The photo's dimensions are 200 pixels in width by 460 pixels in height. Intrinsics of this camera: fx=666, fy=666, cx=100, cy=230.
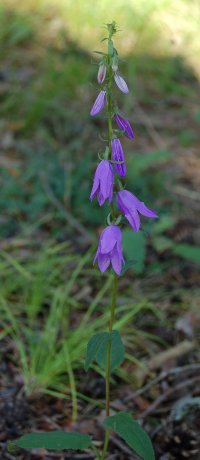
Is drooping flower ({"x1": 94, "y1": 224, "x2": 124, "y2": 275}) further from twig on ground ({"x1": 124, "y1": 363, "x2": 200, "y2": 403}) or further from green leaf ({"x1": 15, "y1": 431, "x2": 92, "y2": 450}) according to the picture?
twig on ground ({"x1": 124, "y1": 363, "x2": 200, "y2": 403})

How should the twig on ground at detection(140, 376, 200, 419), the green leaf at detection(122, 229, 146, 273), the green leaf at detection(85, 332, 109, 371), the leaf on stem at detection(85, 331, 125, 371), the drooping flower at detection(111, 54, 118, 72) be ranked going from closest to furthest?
the drooping flower at detection(111, 54, 118, 72) < the green leaf at detection(85, 332, 109, 371) < the leaf on stem at detection(85, 331, 125, 371) < the twig on ground at detection(140, 376, 200, 419) < the green leaf at detection(122, 229, 146, 273)

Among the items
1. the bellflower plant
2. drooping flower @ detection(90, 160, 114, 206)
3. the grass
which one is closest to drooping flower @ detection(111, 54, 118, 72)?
the bellflower plant

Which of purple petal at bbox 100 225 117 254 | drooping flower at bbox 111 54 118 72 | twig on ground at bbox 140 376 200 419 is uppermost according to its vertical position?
drooping flower at bbox 111 54 118 72

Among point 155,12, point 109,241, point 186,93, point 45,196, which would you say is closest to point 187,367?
point 109,241

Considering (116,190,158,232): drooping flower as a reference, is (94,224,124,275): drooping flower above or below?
below

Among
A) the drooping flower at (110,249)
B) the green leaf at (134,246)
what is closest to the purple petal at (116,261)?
the drooping flower at (110,249)

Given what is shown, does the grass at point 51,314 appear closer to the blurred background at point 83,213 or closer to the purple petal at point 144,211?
the blurred background at point 83,213
